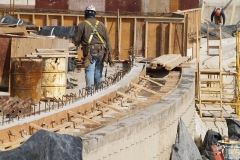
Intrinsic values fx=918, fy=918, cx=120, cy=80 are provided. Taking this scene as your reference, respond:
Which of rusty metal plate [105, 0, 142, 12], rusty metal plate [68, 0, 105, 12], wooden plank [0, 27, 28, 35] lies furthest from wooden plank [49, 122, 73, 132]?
rusty metal plate [105, 0, 142, 12]

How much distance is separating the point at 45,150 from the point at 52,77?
5682mm

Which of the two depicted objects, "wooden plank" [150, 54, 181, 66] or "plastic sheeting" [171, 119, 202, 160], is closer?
"plastic sheeting" [171, 119, 202, 160]

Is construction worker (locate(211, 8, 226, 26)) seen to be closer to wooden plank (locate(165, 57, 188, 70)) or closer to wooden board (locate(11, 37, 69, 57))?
wooden plank (locate(165, 57, 188, 70))

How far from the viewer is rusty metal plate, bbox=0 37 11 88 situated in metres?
16.5

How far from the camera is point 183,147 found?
1609 cm

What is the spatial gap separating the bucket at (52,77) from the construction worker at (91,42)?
1.48 metres

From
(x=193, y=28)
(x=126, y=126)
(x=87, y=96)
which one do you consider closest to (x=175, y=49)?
(x=193, y=28)

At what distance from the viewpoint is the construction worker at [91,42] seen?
57.9ft

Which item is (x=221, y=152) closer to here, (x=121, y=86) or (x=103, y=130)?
(x=121, y=86)

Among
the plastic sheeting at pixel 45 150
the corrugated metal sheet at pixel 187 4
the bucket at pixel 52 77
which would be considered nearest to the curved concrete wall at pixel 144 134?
the plastic sheeting at pixel 45 150

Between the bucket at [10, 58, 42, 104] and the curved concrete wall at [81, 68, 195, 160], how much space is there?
1.88 metres

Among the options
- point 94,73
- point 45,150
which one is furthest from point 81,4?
point 45,150

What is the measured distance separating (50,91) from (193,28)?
14.6 m

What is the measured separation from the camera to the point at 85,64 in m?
17.6
